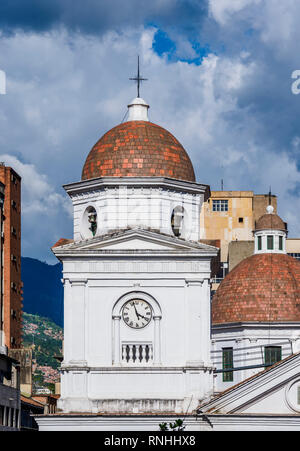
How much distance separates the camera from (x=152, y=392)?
77.3 m

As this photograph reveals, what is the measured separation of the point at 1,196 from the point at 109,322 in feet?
153

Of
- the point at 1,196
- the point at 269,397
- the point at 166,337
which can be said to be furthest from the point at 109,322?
the point at 1,196

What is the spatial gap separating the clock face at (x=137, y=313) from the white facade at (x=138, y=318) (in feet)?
0.40

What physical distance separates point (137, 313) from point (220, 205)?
73.9 metres

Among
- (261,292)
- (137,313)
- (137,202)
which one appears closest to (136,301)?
(137,313)

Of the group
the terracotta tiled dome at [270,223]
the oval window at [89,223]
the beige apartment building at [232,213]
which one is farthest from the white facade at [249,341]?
the beige apartment building at [232,213]

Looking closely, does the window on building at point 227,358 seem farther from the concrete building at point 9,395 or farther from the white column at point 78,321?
the concrete building at point 9,395

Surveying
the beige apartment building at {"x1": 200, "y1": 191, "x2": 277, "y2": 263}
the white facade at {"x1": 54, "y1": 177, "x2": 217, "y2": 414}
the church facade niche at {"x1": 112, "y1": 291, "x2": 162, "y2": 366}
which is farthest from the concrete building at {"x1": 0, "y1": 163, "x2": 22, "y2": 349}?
the church facade niche at {"x1": 112, "y1": 291, "x2": 162, "y2": 366}

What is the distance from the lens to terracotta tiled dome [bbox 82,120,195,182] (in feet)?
261

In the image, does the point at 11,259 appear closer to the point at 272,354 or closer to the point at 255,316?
the point at 255,316

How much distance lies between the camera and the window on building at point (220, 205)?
151 meters

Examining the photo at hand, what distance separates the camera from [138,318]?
77.9 meters

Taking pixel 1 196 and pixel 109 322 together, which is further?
pixel 1 196
